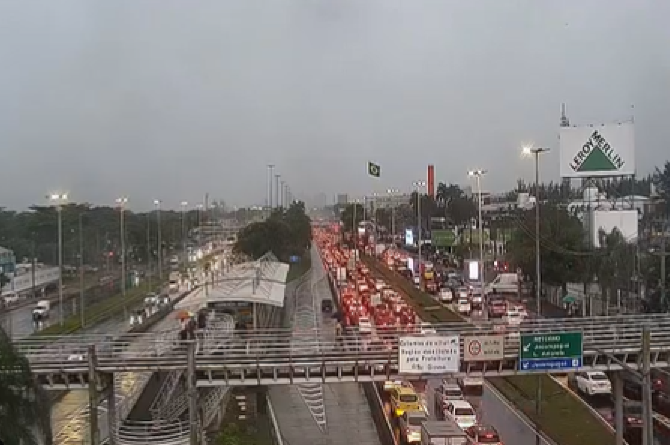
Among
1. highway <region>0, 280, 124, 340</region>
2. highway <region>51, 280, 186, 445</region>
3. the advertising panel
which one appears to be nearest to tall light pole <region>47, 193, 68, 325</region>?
highway <region>0, 280, 124, 340</region>

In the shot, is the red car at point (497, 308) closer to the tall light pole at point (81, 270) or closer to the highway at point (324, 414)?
the highway at point (324, 414)

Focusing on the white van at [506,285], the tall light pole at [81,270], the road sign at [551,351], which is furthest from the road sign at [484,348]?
the white van at [506,285]

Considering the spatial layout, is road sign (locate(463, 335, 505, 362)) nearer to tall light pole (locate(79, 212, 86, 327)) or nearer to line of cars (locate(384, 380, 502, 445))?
line of cars (locate(384, 380, 502, 445))

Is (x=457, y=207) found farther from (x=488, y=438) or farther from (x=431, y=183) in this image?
(x=488, y=438)

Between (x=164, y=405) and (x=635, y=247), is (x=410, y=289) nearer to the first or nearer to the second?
(x=635, y=247)

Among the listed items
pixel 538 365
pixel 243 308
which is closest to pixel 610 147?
pixel 243 308

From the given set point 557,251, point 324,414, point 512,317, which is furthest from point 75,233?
point 324,414
